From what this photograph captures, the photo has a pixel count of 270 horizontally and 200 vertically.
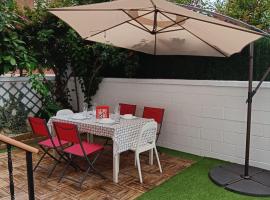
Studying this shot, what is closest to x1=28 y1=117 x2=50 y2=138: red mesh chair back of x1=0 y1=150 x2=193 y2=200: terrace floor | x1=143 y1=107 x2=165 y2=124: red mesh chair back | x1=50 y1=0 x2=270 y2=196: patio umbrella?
x1=0 y1=150 x2=193 y2=200: terrace floor

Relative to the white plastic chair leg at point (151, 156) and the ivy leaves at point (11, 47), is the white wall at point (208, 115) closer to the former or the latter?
the white plastic chair leg at point (151, 156)

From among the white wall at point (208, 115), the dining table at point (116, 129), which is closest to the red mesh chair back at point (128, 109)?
the white wall at point (208, 115)

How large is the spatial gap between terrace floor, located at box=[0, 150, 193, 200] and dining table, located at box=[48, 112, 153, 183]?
0.78 feet

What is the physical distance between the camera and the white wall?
4.69 meters

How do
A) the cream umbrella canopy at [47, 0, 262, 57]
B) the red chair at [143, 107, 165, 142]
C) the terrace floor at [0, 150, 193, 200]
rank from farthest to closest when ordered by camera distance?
the red chair at [143, 107, 165, 142] < the terrace floor at [0, 150, 193, 200] < the cream umbrella canopy at [47, 0, 262, 57]

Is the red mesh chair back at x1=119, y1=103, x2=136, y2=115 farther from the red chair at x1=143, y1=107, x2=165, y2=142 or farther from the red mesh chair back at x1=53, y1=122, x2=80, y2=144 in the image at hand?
the red mesh chair back at x1=53, y1=122, x2=80, y2=144

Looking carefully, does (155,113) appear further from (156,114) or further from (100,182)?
(100,182)

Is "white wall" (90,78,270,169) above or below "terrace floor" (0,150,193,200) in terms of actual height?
above

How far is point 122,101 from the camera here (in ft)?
22.0

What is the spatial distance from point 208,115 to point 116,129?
192 cm

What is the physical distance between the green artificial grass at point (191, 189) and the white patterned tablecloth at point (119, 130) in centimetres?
75

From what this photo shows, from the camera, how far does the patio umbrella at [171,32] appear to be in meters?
3.13

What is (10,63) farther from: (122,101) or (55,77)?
(122,101)

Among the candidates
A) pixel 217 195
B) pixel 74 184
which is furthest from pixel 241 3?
pixel 74 184
